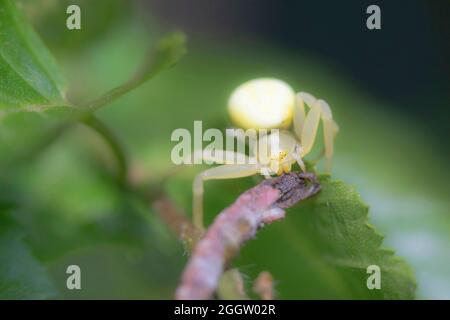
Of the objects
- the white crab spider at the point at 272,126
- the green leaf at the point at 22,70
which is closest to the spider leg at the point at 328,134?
the white crab spider at the point at 272,126

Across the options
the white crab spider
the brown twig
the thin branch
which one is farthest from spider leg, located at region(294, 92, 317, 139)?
the thin branch

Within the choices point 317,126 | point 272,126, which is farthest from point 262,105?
point 317,126

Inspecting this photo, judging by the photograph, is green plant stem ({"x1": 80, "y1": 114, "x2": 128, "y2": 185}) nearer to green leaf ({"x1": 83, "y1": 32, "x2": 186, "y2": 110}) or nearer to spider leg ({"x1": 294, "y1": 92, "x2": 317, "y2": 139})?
green leaf ({"x1": 83, "y1": 32, "x2": 186, "y2": 110})

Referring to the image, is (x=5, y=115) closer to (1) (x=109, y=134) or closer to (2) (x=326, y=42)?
(1) (x=109, y=134)

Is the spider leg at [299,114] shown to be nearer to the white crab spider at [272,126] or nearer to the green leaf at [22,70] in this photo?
the white crab spider at [272,126]

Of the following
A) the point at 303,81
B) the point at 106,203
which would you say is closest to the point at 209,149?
the point at 106,203

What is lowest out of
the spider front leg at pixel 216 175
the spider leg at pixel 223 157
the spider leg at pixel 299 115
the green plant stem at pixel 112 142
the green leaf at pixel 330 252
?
the green leaf at pixel 330 252
